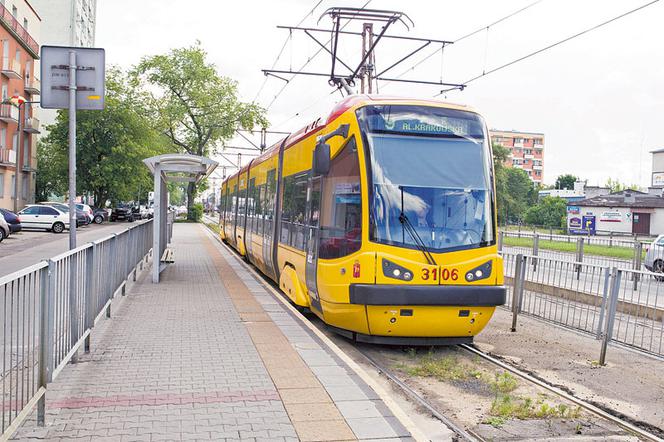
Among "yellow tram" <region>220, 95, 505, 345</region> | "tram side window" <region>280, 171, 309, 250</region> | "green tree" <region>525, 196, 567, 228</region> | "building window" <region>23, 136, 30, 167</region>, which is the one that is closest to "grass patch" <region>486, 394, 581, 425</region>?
"yellow tram" <region>220, 95, 505, 345</region>

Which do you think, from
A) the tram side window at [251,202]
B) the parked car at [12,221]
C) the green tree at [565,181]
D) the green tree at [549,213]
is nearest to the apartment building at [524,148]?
the green tree at [565,181]

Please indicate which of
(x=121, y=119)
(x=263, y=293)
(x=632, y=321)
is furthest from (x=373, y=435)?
(x=121, y=119)

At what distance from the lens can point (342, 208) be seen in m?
8.57

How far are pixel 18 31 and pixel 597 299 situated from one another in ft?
152

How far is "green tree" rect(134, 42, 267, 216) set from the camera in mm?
60938

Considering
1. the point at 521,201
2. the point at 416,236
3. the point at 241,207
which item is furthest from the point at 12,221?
the point at 521,201

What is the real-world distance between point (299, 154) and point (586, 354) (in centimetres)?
558

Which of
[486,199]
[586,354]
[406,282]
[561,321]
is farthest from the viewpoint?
[561,321]

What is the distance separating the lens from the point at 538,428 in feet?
17.9

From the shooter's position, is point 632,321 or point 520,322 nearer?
point 632,321

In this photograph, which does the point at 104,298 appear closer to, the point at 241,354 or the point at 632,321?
the point at 241,354

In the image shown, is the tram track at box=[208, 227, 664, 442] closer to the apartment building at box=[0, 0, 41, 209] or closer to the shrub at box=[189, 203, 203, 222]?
the apartment building at box=[0, 0, 41, 209]

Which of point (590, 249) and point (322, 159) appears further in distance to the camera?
point (590, 249)

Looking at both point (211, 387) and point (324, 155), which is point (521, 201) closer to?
point (324, 155)
